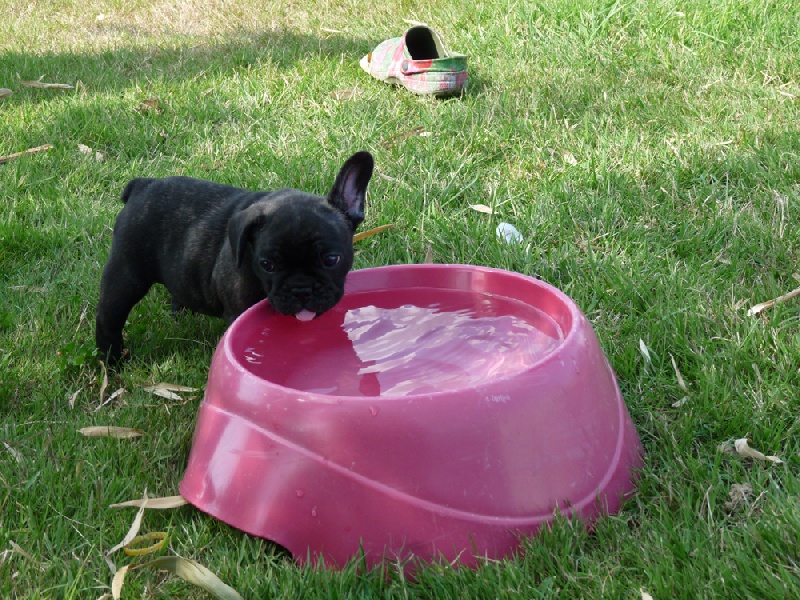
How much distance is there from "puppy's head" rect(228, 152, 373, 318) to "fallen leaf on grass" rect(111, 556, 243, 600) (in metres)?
1.03

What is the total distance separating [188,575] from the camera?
2.34m

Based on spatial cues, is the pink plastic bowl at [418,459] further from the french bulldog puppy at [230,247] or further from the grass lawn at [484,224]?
the french bulldog puppy at [230,247]

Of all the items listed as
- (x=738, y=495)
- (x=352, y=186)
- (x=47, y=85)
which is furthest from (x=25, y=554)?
(x=47, y=85)

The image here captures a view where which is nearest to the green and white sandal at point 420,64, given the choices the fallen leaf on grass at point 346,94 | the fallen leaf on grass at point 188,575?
the fallen leaf on grass at point 346,94

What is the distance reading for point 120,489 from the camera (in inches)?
111

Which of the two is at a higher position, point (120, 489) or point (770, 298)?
point (770, 298)

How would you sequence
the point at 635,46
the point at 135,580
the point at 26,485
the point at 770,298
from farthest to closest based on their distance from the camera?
the point at 635,46 → the point at 770,298 → the point at 26,485 → the point at 135,580

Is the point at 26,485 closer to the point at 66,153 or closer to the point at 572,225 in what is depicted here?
the point at 572,225

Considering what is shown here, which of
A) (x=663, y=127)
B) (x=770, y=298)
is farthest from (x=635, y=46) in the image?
(x=770, y=298)

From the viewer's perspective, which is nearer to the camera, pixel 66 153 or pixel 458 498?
pixel 458 498

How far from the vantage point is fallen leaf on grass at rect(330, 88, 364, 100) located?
6098 mm

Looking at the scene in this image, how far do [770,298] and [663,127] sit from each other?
190cm

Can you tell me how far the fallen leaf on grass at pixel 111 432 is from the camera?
3.09 metres

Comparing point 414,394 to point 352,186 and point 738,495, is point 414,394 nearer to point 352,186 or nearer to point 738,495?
point 738,495
